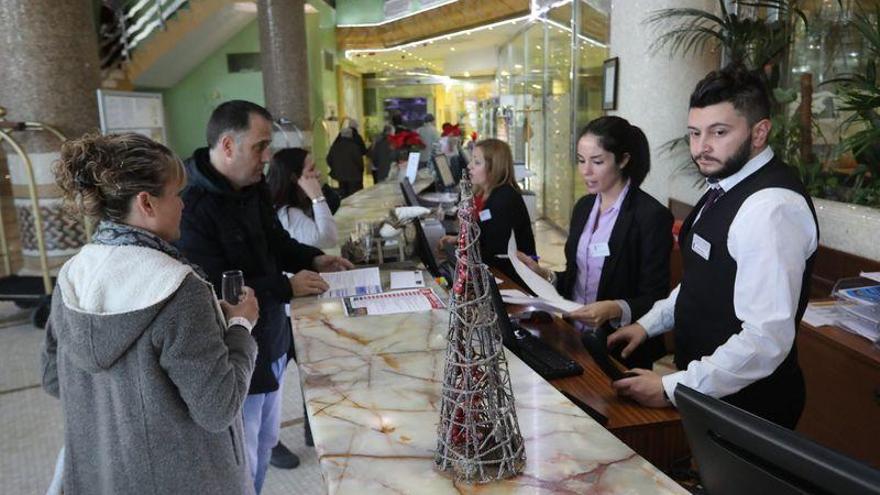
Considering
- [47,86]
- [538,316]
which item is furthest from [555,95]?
[538,316]

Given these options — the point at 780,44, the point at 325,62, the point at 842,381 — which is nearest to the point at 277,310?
the point at 842,381

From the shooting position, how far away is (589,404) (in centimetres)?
140

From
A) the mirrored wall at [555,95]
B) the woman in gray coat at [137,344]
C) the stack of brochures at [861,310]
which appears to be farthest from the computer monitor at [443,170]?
the woman in gray coat at [137,344]

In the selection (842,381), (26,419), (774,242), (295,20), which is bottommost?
(26,419)

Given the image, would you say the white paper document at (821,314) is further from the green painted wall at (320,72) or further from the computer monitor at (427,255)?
the green painted wall at (320,72)

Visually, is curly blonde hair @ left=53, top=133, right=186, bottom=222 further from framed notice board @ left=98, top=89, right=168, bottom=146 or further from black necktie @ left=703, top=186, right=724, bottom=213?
framed notice board @ left=98, top=89, right=168, bottom=146

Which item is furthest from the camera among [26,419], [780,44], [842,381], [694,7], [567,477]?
[694,7]

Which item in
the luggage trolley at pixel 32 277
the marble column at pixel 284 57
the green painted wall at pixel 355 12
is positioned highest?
the green painted wall at pixel 355 12

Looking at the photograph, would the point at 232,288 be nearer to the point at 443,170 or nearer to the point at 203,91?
the point at 443,170

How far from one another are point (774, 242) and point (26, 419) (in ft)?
11.8

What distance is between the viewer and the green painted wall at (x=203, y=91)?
35.3 feet

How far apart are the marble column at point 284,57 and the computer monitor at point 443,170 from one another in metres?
4.09

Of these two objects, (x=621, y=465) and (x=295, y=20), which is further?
(x=295, y=20)

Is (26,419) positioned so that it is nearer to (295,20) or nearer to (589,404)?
(589,404)
